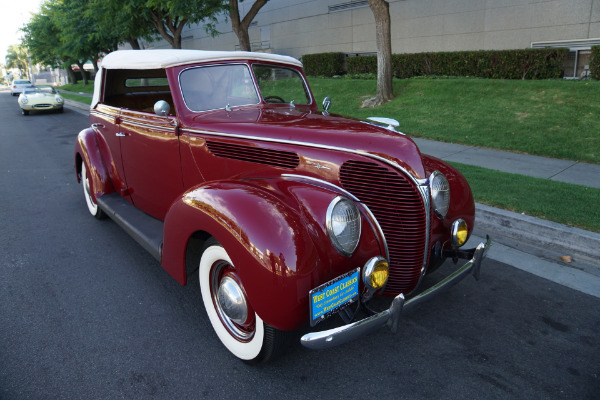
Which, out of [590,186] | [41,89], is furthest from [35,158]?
[41,89]

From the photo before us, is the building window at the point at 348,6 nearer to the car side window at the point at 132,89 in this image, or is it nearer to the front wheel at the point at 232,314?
the car side window at the point at 132,89

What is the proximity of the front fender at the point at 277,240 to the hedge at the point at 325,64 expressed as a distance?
16997 mm

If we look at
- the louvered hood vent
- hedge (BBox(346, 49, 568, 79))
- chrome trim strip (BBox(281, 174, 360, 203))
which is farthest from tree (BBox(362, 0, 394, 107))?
chrome trim strip (BBox(281, 174, 360, 203))

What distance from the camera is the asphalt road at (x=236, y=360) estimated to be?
242cm

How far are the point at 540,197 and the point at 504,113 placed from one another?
5.07 meters

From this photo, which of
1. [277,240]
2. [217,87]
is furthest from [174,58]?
[277,240]

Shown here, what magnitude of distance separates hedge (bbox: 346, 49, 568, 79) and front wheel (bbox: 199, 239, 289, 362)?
40.3 feet

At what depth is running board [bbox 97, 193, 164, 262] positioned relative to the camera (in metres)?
3.35

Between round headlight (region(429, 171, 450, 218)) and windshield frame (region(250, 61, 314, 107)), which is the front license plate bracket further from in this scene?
windshield frame (region(250, 61, 314, 107))

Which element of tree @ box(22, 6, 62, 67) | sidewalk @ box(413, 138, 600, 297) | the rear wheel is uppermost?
tree @ box(22, 6, 62, 67)

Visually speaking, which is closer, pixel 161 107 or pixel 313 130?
pixel 313 130

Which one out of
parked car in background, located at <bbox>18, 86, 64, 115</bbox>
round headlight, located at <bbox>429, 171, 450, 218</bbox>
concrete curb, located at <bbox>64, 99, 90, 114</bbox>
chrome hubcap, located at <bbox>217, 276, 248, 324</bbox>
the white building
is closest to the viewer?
chrome hubcap, located at <bbox>217, 276, 248, 324</bbox>

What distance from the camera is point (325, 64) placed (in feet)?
62.0

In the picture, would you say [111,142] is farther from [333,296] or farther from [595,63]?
[595,63]
